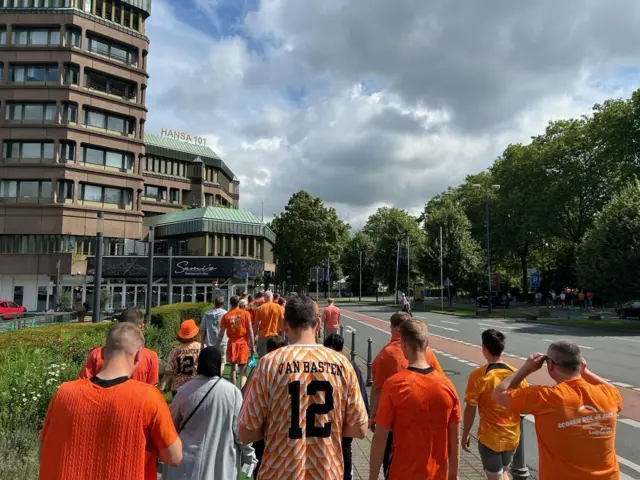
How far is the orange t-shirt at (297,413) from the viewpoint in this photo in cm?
290

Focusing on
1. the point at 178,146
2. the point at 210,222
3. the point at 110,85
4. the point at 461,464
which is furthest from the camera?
the point at 178,146

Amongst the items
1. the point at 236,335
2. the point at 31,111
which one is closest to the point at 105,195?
the point at 31,111

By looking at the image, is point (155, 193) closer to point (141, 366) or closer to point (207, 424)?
point (141, 366)

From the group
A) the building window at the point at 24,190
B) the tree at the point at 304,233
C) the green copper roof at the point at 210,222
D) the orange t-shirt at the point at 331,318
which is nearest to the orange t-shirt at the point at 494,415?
the orange t-shirt at the point at 331,318

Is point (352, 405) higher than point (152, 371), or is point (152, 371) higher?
point (352, 405)

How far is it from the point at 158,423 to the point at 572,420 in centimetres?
252

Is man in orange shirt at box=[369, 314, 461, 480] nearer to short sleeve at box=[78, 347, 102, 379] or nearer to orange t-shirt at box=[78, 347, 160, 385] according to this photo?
orange t-shirt at box=[78, 347, 160, 385]

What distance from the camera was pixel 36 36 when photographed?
137 feet

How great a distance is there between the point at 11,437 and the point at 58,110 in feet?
139

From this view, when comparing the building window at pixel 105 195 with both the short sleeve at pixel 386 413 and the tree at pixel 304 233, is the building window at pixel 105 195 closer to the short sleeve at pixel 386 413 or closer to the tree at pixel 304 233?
the tree at pixel 304 233

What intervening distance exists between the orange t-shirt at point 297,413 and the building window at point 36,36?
47724 mm

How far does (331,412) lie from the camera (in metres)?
2.98

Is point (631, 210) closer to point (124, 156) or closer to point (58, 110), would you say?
point (124, 156)

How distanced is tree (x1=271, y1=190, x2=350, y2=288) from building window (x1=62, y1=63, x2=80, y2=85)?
28995 millimetres
